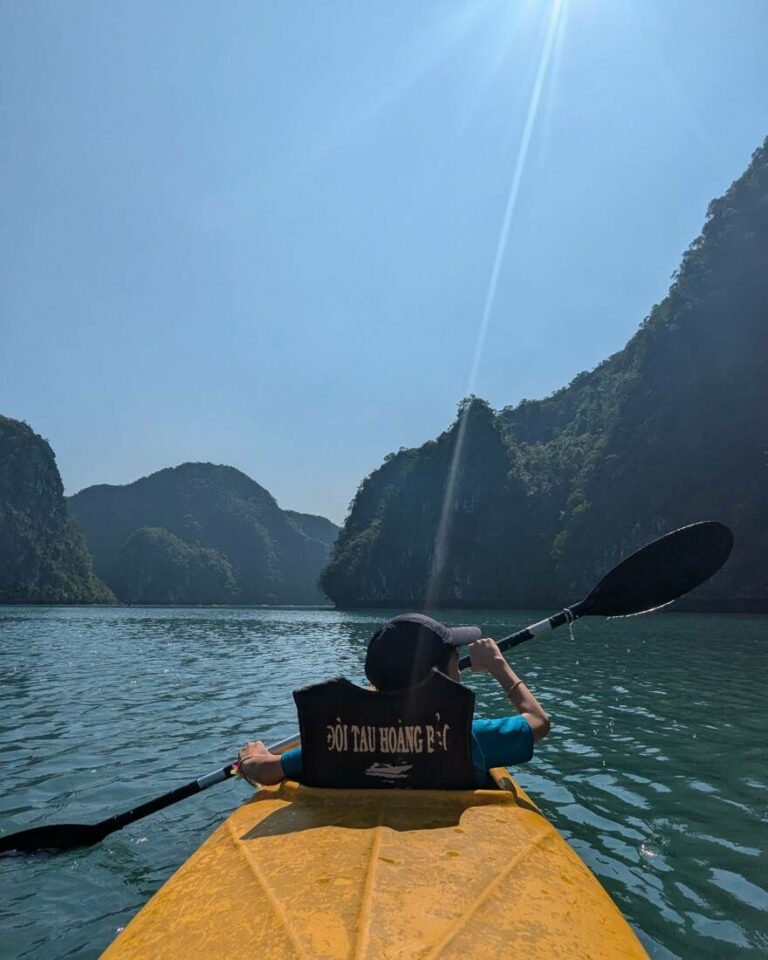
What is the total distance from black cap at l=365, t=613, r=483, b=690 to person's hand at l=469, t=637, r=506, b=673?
382 mm

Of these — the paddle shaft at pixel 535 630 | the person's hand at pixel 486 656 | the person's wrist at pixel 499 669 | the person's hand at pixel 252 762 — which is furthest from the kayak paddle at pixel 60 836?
the person's wrist at pixel 499 669

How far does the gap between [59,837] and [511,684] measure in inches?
146

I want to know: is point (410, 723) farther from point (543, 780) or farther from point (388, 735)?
point (543, 780)

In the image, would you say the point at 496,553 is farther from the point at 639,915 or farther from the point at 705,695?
the point at 639,915

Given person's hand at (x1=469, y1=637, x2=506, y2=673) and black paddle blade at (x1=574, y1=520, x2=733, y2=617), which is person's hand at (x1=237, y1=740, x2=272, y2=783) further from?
black paddle blade at (x1=574, y1=520, x2=733, y2=617)

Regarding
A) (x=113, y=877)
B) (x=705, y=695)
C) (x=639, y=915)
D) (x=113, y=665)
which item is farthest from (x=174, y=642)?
(x=639, y=915)

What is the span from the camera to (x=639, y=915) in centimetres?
372

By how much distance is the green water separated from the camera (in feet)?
12.5

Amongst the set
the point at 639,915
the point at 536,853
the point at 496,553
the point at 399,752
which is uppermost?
the point at 496,553

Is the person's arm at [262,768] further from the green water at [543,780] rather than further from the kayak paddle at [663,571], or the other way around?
the kayak paddle at [663,571]

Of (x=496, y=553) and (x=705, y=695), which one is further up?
(x=496, y=553)

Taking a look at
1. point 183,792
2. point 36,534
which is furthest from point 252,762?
point 36,534

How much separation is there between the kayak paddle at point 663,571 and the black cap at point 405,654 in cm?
308

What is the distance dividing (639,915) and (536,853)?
1.63 meters
